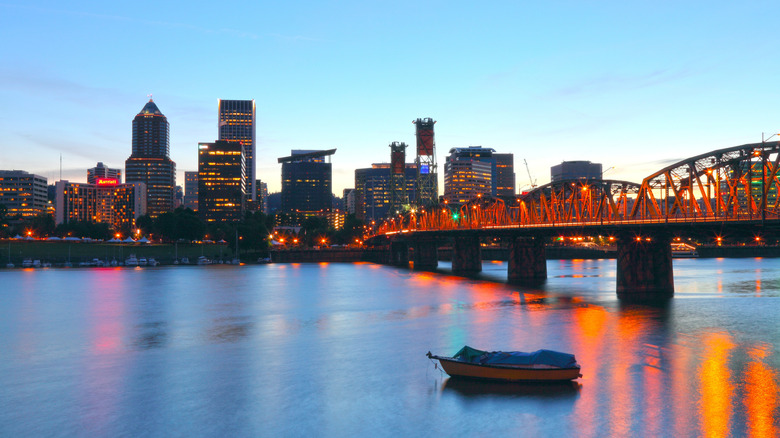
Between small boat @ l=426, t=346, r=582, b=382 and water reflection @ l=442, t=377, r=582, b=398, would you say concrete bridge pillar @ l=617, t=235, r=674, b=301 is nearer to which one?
small boat @ l=426, t=346, r=582, b=382

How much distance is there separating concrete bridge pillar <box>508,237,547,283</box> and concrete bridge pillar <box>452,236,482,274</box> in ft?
111

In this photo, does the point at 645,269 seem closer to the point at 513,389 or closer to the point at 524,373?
the point at 524,373

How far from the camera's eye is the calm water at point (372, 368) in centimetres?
3553

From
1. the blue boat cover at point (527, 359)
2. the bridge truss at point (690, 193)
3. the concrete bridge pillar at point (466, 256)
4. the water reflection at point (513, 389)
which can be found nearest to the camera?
the water reflection at point (513, 389)

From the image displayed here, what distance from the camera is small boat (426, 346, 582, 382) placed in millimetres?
41375

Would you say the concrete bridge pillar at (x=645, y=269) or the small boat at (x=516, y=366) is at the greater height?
the concrete bridge pillar at (x=645, y=269)

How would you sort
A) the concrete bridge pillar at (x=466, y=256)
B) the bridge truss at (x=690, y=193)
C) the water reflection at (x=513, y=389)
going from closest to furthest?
the water reflection at (x=513, y=389) → the bridge truss at (x=690, y=193) → the concrete bridge pillar at (x=466, y=256)

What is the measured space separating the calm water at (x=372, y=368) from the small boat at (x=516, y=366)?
0.88 meters

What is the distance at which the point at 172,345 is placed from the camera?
59969 millimetres

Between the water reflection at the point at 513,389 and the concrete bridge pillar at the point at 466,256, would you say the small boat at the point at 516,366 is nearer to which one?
the water reflection at the point at 513,389

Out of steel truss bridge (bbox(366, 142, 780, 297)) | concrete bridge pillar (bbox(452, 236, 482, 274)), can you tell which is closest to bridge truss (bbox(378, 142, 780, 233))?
steel truss bridge (bbox(366, 142, 780, 297))

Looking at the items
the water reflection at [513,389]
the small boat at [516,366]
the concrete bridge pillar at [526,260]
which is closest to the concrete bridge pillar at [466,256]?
the concrete bridge pillar at [526,260]

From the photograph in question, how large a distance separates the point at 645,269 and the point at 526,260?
46214 mm

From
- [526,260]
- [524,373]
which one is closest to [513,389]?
[524,373]
